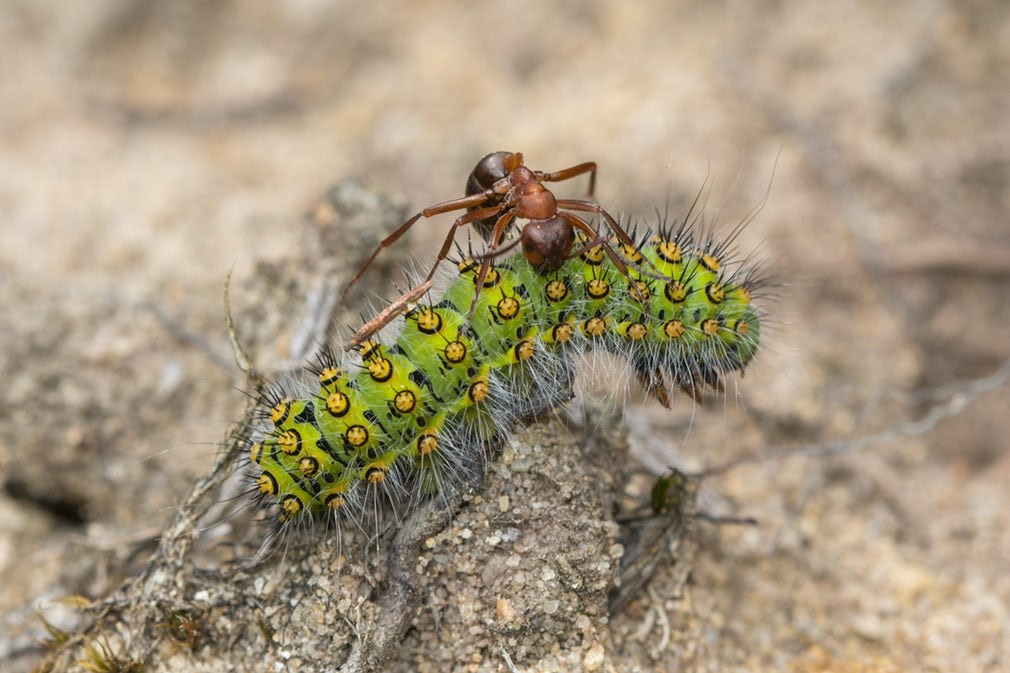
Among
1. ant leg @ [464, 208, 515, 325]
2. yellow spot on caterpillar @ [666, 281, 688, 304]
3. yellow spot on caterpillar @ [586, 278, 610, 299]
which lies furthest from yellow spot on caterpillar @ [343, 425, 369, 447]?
yellow spot on caterpillar @ [666, 281, 688, 304]

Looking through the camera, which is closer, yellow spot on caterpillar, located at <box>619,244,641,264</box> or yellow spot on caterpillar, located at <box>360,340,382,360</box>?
yellow spot on caterpillar, located at <box>360,340,382,360</box>

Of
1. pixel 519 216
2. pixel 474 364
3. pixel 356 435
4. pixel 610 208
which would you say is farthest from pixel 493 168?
pixel 610 208

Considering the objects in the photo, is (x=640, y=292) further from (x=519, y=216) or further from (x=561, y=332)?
(x=519, y=216)

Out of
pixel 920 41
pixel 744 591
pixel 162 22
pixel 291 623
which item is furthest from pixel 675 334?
pixel 162 22

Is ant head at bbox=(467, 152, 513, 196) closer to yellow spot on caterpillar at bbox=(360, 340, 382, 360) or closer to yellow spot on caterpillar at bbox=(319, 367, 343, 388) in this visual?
yellow spot on caterpillar at bbox=(360, 340, 382, 360)

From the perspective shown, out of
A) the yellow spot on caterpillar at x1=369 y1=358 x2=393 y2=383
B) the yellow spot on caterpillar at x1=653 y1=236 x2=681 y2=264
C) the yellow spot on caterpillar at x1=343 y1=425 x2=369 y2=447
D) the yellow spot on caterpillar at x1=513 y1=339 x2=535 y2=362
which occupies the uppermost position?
the yellow spot on caterpillar at x1=653 y1=236 x2=681 y2=264

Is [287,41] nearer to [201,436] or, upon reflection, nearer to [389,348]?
[201,436]
